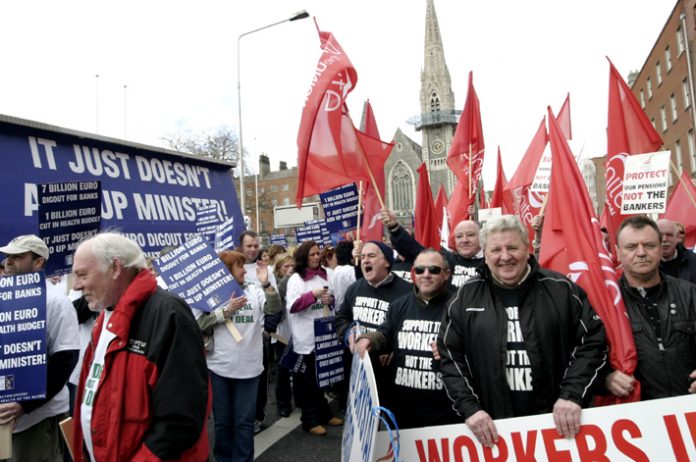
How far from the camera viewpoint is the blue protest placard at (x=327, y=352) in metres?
4.50

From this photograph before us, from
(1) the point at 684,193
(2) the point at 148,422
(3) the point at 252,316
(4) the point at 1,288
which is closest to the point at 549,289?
(2) the point at 148,422

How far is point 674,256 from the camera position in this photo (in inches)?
172

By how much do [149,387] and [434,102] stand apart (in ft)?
266

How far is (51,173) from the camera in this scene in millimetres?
3865

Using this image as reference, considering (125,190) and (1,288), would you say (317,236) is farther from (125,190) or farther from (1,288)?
(1,288)

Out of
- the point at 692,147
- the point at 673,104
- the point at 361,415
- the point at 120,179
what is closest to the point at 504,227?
the point at 361,415

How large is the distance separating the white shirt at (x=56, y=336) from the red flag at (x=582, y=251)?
312 centimetres

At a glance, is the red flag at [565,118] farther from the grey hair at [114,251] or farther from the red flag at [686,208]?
the grey hair at [114,251]

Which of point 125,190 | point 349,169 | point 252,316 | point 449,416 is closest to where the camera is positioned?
point 449,416

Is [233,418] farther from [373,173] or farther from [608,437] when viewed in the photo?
[373,173]

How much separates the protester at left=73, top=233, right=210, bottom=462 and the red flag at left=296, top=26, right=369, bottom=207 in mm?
3329

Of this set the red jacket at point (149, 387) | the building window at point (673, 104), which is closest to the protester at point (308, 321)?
the red jacket at point (149, 387)

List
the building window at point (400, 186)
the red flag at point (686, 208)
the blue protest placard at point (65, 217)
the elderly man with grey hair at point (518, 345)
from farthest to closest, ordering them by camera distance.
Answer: the building window at point (400, 186) → the red flag at point (686, 208) → the blue protest placard at point (65, 217) → the elderly man with grey hair at point (518, 345)

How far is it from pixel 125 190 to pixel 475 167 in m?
5.09
